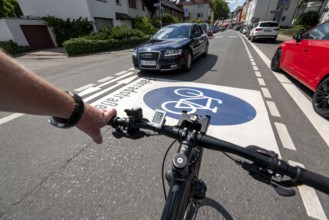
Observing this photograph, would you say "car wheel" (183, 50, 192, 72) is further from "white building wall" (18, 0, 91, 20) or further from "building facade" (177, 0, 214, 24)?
"building facade" (177, 0, 214, 24)

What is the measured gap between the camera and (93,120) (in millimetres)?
993

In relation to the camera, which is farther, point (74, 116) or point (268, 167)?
point (74, 116)

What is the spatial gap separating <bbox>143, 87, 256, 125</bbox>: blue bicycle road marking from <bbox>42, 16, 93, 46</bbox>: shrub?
16.4 metres

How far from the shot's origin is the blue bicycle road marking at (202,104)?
3.39 metres

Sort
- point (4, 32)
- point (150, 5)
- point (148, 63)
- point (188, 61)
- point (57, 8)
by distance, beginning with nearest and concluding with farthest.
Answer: point (148, 63)
point (188, 61)
point (4, 32)
point (57, 8)
point (150, 5)

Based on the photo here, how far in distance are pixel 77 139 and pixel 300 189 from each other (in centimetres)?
318

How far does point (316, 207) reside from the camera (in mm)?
1716

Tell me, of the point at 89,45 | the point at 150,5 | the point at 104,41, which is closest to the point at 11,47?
the point at 89,45

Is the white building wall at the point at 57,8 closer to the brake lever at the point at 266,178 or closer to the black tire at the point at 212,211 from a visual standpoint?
the black tire at the point at 212,211

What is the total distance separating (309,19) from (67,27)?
95.9 feet

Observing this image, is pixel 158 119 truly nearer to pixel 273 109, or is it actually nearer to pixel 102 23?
pixel 273 109

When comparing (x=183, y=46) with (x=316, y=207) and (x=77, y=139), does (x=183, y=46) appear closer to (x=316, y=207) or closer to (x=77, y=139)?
(x=77, y=139)

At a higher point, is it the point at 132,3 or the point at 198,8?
the point at 132,3

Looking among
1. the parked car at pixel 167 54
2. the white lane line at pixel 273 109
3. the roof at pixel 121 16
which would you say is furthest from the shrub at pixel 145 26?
the white lane line at pixel 273 109
